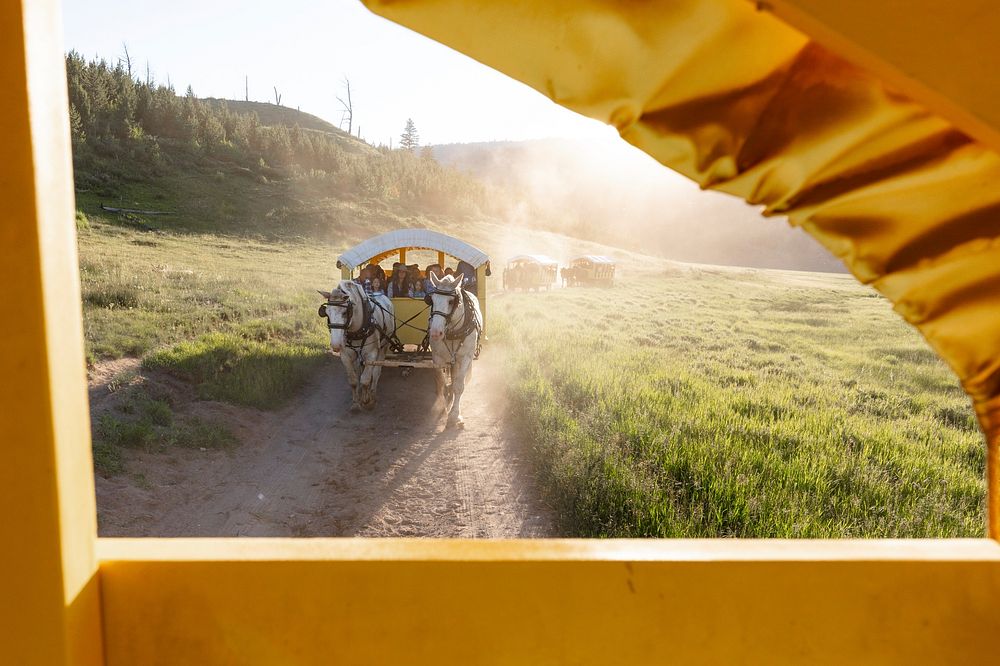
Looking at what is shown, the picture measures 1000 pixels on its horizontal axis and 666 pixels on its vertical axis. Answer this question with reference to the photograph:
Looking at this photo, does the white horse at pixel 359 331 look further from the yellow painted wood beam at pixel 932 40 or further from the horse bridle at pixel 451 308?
the yellow painted wood beam at pixel 932 40

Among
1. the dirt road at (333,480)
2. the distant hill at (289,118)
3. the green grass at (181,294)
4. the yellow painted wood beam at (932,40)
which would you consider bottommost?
the dirt road at (333,480)

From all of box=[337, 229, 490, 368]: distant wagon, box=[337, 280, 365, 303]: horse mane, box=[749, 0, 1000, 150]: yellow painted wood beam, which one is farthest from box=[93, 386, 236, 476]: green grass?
box=[749, 0, 1000, 150]: yellow painted wood beam

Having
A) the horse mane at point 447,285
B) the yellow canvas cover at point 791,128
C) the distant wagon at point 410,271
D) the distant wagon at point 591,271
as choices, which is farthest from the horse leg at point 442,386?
the distant wagon at point 591,271

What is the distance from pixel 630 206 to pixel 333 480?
95.5m

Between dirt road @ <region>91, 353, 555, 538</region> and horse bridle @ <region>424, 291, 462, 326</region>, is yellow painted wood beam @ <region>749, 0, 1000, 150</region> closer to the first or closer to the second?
dirt road @ <region>91, 353, 555, 538</region>

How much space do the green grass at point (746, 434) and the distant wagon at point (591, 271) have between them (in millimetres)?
20955

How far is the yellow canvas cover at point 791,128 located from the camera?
0.84 metres

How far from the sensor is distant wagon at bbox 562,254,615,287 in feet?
116

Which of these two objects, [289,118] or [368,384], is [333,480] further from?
[289,118]

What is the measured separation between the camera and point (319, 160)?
5234 centimetres

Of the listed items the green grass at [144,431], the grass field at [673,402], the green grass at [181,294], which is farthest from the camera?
the green grass at [181,294]

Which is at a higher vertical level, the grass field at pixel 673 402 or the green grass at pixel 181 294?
the green grass at pixel 181 294

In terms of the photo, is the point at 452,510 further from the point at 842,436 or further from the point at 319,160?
the point at 319,160

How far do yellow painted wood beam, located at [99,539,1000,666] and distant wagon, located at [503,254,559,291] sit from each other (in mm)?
31588
